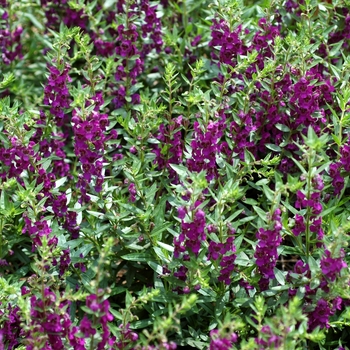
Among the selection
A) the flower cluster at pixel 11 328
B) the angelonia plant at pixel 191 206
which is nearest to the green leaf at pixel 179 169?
the angelonia plant at pixel 191 206

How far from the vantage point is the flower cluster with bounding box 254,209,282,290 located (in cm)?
339

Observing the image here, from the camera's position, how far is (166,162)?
414 centimetres

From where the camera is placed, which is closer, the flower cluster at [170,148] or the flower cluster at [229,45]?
the flower cluster at [170,148]

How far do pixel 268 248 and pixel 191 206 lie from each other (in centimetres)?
44

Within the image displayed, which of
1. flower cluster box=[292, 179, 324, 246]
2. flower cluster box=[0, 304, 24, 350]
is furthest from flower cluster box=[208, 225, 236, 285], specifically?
flower cluster box=[0, 304, 24, 350]

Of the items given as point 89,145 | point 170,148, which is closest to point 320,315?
point 170,148

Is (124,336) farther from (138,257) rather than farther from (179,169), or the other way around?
(179,169)

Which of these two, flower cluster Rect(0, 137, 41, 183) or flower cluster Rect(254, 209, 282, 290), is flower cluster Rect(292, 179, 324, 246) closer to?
flower cluster Rect(254, 209, 282, 290)

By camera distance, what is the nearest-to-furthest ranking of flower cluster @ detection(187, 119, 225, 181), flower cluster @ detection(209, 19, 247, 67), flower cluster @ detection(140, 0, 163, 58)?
flower cluster @ detection(187, 119, 225, 181), flower cluster @ detection(209, 19, 247, 67), flower cluster @ detection(140, 0, 163, 58)

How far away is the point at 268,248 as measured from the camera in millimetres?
3488

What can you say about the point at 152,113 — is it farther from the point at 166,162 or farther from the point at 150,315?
the point at 150,315

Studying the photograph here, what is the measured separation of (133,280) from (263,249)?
1016 millimetres

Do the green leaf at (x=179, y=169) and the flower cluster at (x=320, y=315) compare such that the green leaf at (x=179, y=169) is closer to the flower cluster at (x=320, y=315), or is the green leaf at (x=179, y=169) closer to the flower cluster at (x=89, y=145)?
the flower cluster at (x=89, y=145)

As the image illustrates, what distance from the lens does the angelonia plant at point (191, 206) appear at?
3.38 metres
